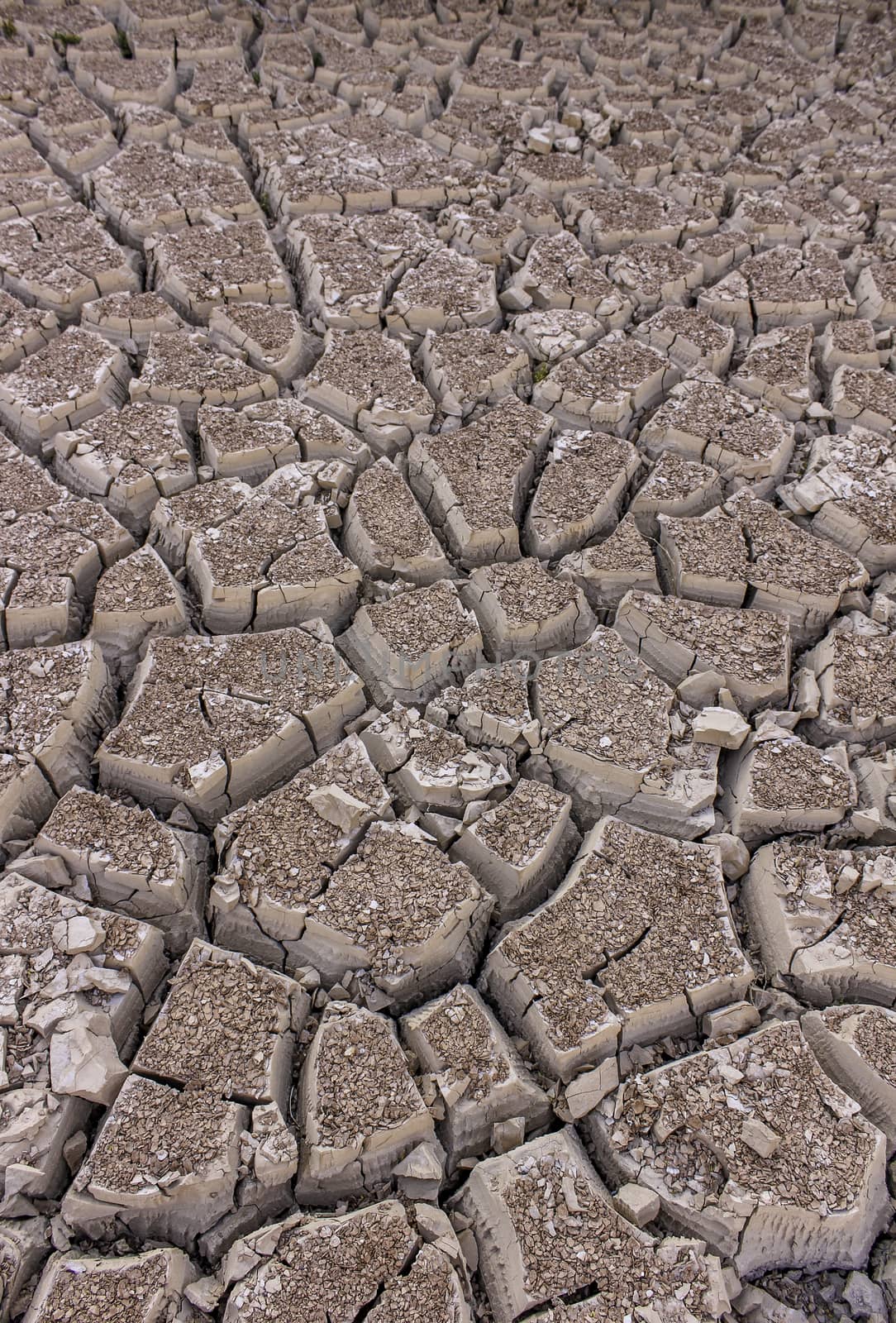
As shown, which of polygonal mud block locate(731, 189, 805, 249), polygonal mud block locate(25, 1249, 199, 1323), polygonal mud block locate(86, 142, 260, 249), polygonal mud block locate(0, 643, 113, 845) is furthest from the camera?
polygonal mud block locate(731, 189, 805, 249)

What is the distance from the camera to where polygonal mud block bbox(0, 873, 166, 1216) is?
4.83 feet

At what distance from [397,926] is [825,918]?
91 centimetres

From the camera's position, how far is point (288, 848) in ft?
6.08

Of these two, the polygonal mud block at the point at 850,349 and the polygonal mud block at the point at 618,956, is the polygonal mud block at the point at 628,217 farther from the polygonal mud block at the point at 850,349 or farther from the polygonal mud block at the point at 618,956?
the polygonal mud block at the point at 618,956

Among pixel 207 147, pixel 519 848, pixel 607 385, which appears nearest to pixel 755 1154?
pixel 519 848

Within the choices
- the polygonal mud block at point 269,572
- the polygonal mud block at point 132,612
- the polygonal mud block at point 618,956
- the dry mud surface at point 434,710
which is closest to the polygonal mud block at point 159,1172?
the dry mud surface at point 434,710

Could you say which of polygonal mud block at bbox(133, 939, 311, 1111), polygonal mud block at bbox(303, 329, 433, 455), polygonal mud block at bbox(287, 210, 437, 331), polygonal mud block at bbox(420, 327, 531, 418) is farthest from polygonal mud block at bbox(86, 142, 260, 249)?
polygonal mud block at bbox(133, 939, 311, 1111)

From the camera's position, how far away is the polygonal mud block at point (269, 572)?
89.5 inches

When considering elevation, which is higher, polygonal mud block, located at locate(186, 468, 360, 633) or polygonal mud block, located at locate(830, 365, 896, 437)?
polygonal mud block, located at locate(830, 365, 896, 437)

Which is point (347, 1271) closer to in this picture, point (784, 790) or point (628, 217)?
point (784, 790)

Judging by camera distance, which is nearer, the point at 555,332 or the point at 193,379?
the point at 193,379

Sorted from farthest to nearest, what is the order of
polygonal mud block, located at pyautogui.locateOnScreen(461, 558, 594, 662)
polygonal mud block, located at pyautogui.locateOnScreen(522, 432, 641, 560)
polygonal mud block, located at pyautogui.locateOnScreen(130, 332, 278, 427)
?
polygonal mud block, located at pyautogui.locateOnScreen(130, 332, 278, 427) → polygonal mud block, located at pyautogui.locateOnScreen(522, 432, 641, 560) → polygonal mud block, located at pyautogui.locateOnScreen(461, 558, 594, 662)

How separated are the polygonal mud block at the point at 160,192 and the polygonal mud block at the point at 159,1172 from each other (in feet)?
9.70

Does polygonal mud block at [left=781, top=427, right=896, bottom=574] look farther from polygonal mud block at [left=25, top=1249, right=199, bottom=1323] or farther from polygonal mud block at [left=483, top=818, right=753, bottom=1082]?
polygonal mud block at [left=25, top=1249, right=199, bottom=1323]
